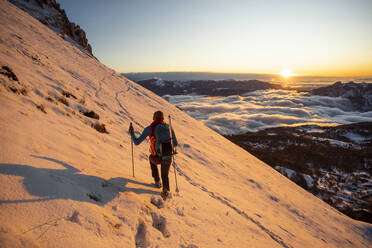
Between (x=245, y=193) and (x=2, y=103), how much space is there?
9348 millimetres

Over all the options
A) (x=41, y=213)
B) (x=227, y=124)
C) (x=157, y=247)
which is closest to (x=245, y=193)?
(x=157, y=247)

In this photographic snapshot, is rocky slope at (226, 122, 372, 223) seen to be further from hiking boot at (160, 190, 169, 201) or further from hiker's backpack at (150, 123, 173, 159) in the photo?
hiker's backpack at (150, 123, 173, 159)

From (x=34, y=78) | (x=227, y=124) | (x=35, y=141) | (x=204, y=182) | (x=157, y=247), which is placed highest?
(x=34, y=78)

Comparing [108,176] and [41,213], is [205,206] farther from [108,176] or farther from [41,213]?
[41,213]

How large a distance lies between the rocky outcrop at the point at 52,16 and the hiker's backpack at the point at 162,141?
2797cm

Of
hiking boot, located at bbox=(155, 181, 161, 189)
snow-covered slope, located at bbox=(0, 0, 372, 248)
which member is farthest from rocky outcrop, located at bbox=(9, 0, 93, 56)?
hiking boot, located at bbox=(155, 181, 161, 189)

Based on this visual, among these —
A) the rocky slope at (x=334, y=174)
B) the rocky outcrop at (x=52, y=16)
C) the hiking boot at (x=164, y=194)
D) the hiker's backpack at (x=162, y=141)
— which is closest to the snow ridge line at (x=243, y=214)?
the hiking boot at (x=164, y=194)

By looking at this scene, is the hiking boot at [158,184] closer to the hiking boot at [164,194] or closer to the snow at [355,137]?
the hiking boot at [164,194]

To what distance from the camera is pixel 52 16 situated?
28.4 metres

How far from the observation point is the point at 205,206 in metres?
5.03

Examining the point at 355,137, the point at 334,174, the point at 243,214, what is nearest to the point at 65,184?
the point at 243,214

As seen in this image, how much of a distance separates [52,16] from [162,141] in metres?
37.1

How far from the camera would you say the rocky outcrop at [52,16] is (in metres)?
25.0

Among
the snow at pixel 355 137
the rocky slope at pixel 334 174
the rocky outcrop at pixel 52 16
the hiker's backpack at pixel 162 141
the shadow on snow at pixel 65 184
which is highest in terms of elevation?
the rocky outcrop at pixel 52 16
